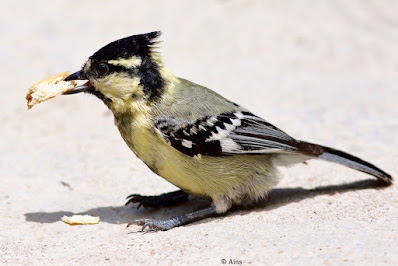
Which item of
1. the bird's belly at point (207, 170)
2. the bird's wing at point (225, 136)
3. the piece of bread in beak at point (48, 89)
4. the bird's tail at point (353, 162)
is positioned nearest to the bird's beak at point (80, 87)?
the piece of bread in beak at point (48, 89)

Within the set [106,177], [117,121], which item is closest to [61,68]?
[106,177]

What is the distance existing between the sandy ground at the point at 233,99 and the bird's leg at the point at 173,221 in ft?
0.33

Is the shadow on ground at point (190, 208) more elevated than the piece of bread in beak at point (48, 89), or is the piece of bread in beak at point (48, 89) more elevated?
the piece of bread in beak at point (48, 89)

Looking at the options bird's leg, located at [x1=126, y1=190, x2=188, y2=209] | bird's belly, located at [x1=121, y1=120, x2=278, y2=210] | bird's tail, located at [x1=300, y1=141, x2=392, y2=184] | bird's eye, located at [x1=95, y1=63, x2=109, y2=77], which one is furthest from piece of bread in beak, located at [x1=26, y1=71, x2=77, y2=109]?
bird's tail, located at [x1=300, y1=141, x2=392, y2=184]

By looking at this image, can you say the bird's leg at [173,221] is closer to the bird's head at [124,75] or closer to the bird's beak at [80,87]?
the bird's head at [124,75]

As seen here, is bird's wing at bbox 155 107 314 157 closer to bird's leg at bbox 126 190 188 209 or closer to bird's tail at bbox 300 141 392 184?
bird's tail at bbox 300 141 392 184

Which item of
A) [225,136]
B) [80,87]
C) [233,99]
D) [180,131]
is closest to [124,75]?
[80,87]

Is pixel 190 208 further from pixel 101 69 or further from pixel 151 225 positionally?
pixel 101 69

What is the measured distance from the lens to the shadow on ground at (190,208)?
5840mm

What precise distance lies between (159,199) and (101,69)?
145 centimetres

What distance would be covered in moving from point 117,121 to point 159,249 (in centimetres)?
134

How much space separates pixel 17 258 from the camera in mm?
4707

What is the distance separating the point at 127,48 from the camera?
17.9ft

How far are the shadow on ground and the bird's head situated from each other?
1.12 metres
